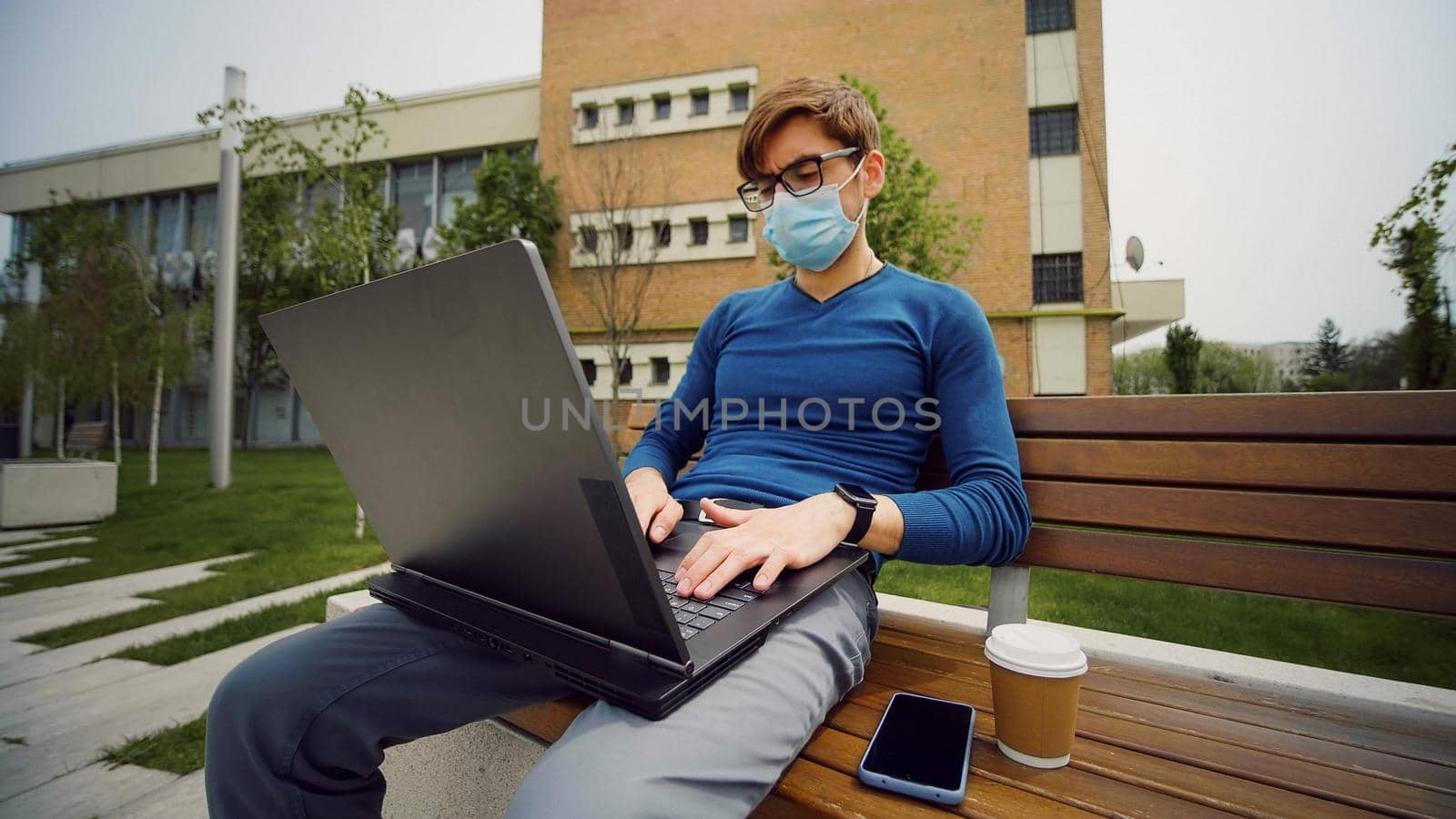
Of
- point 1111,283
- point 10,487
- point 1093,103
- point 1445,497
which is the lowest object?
point 10,487

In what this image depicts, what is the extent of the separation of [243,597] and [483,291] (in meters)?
4.48

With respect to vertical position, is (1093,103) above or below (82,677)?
above

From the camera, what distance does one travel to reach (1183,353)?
42.2 feet

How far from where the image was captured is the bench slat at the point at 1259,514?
3.96 feet

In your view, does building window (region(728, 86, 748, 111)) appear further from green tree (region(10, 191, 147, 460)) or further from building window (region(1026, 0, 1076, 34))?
green tree (region(10, 191, 147, 460))

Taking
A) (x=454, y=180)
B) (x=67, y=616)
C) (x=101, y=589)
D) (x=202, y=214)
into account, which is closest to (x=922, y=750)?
(x=67, y=616)

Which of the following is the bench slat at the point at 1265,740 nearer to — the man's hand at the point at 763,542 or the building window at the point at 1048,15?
the man's hand at the point at 763,542

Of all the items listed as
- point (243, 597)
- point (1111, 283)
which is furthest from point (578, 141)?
point (243, 597)

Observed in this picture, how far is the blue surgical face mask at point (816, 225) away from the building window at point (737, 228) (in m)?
13.2

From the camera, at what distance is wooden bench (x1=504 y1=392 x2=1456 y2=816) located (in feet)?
2.77

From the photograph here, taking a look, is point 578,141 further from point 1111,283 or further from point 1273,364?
point 1273,364

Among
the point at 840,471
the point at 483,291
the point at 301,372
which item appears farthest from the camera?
the point at 840,471

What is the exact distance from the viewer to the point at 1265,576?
1325 millimetres

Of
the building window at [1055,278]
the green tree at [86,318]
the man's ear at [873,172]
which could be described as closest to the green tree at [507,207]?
the green tree at [86,318]
